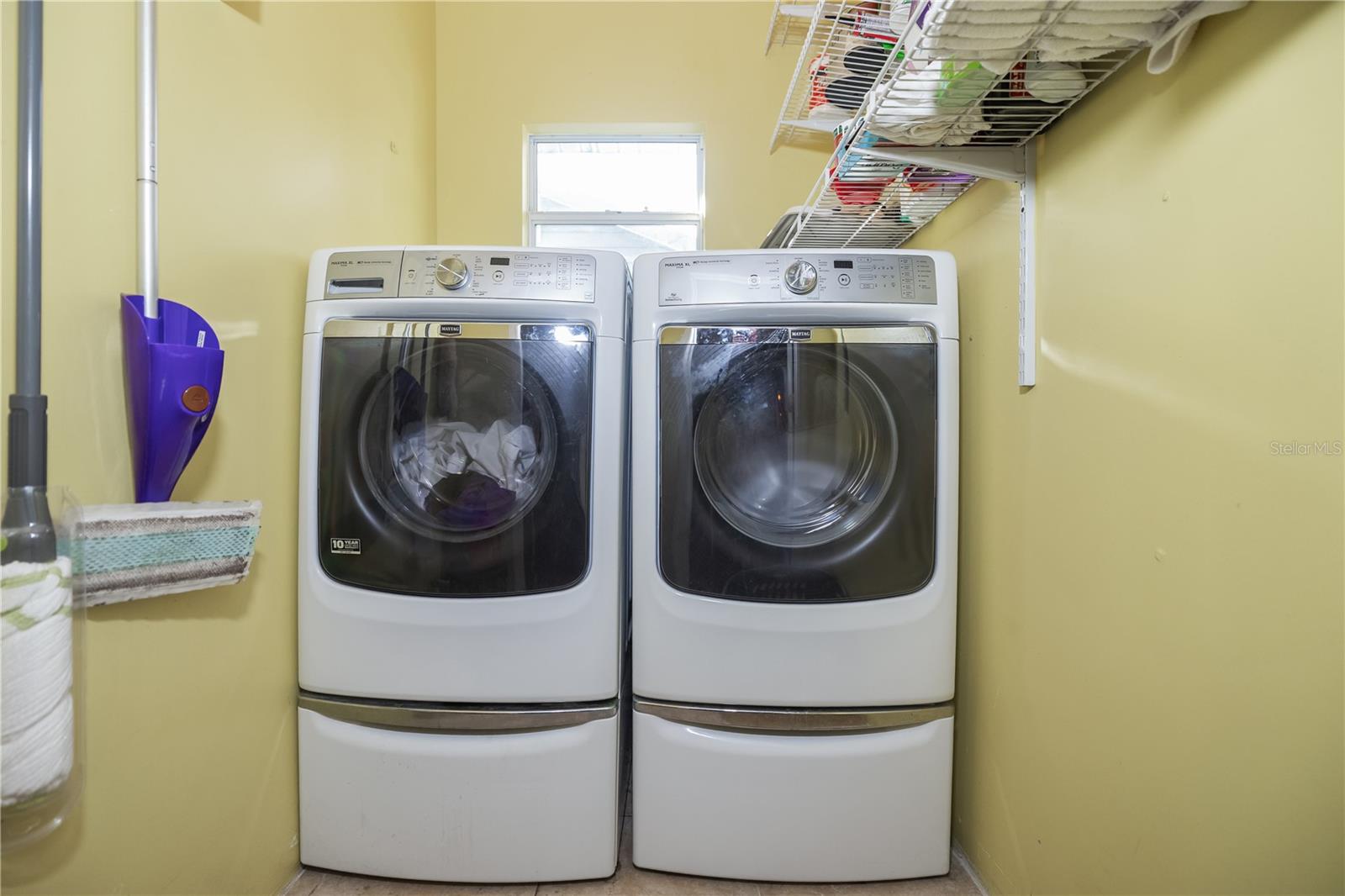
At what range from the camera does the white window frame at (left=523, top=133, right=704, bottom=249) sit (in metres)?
2.18

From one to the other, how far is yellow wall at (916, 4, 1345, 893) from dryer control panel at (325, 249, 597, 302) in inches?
34.5

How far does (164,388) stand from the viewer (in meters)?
0.89

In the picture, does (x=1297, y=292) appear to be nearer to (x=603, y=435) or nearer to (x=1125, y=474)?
(x=1125, y=474)

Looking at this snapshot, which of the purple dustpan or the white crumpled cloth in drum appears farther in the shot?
the white crumpled cloth in drum

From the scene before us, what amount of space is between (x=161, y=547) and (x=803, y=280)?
1173 millimetres

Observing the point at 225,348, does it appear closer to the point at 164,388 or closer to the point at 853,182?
the point at 164,388

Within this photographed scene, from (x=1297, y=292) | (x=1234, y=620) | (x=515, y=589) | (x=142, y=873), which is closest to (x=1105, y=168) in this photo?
(x=1297, y=292)

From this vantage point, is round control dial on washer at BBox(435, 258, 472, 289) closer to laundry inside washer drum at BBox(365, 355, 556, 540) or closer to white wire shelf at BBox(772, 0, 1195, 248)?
laundry inside washer drum at BBox(365, 355, 556, 540)

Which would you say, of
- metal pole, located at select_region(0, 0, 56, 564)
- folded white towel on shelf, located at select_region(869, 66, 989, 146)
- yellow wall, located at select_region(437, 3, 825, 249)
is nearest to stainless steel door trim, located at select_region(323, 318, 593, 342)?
metal pole, located at select_region(0, 0, 56, 564)

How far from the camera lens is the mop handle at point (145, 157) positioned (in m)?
0.91

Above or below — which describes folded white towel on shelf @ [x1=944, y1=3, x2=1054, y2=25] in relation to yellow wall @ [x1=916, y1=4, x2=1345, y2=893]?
above

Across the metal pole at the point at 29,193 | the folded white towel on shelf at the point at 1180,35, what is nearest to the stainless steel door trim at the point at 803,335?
the folded white towel on shelf at the point at 1180,35

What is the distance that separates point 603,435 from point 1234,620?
0.98m

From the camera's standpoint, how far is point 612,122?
7.08ft
